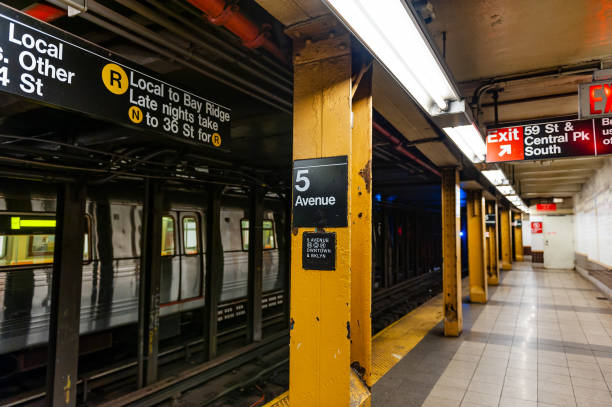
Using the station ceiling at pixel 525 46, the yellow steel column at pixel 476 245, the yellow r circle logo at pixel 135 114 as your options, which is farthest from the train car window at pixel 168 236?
the yellow steel column at pixel 476 245

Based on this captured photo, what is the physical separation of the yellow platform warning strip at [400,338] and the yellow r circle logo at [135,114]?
400cm

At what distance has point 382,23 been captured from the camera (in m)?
2.04

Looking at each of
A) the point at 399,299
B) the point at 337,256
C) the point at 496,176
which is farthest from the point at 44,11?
the point at 399,299

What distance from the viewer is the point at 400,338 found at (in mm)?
6480

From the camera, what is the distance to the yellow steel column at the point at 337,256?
2.35 metres

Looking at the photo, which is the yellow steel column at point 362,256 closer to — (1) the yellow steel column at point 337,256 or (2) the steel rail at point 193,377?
(1) the yellow steel column at point 337,256

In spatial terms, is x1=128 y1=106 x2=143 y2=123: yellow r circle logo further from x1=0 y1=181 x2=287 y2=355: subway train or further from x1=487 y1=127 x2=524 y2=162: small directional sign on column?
x1=487 y1=127 x2=524 y2=162: small directional sign on column

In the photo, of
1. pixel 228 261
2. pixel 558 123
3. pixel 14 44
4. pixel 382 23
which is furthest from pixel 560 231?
pixel 14 44

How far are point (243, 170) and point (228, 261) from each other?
2.21 meters

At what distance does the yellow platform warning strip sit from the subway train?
127 inches

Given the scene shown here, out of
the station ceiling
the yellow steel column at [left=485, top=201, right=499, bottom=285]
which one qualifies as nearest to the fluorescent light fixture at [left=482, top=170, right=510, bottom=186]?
the station ceiling

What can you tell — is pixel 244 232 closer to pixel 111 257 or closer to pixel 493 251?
pixel 111 257

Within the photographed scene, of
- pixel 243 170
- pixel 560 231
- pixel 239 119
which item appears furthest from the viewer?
→ pixel 560 231

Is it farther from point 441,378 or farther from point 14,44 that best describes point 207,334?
point 14,44
